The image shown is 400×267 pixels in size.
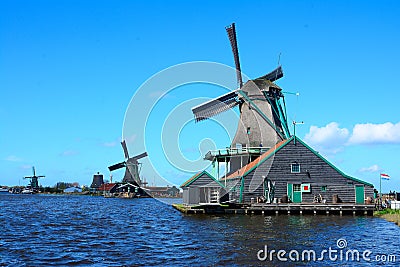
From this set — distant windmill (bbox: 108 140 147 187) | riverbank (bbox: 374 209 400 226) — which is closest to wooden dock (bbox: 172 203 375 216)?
riverbank (bbox: 374 209 400 226)

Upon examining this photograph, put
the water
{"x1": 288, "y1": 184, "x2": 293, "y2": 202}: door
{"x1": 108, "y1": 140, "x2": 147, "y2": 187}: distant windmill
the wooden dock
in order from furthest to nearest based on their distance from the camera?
1. {"x1": 108, "y1": 140, "x2": 147, "y2": 187}: distant windmill
2. {"x1": 288, "y1": 184, "x2": 293, "y2": 202}: door
3. the wooden dock
4. the water

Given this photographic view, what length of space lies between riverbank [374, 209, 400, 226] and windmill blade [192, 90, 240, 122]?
16.8 m

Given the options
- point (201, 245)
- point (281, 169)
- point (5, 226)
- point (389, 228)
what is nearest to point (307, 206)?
point (281, 169)

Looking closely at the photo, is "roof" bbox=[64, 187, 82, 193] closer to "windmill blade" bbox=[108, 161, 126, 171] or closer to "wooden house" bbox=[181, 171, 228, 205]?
"windmill blade" bbox=[108, 161, 126, 171]

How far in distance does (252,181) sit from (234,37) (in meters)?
A: 16.2

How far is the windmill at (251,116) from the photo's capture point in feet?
132

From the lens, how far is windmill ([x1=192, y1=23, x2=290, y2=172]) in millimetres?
40250

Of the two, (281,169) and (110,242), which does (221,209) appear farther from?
(110,242)

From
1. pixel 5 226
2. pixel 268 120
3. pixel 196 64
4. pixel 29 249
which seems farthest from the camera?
pixel 268 120

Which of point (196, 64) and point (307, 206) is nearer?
point (196, 64)

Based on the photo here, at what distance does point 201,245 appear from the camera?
714 inches

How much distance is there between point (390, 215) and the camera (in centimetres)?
2955

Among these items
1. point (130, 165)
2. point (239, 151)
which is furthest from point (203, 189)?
point (130, 165)

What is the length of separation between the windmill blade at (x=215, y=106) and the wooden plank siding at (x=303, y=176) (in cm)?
1108
